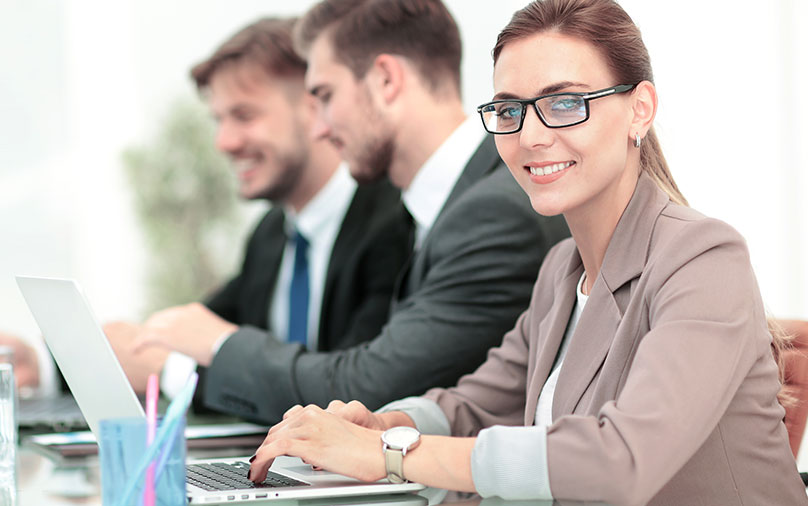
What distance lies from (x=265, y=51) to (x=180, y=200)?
240 centimetres

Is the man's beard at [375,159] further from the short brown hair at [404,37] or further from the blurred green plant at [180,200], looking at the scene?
the blurred green plant at [180,200]

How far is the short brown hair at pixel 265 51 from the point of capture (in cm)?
309

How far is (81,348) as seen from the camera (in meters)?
1.26

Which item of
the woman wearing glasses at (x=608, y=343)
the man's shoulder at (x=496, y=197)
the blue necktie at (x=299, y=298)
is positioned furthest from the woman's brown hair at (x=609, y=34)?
the blue necktie at (x=299, y=298)

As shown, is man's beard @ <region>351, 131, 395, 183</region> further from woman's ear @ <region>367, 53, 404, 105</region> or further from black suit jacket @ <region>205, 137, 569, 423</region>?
black suit jacket @ <region>205, 137, 569, 423</region>

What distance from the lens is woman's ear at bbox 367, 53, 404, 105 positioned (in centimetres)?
233

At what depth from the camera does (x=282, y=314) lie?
295 cm

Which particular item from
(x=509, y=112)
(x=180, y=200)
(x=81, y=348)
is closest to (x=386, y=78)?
(x=509, y=112)

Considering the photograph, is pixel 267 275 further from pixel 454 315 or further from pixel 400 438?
pixel 400 438

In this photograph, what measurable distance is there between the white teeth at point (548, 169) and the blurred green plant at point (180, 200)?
4.11m

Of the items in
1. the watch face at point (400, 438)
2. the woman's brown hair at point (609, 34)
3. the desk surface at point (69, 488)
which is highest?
the woman's brown hair at point (609, 34)

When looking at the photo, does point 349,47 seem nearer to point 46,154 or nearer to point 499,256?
point 499,256

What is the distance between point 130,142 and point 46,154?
48 cm

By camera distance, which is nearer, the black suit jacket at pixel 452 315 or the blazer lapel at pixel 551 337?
the blazer lapel at pixel 551 337
